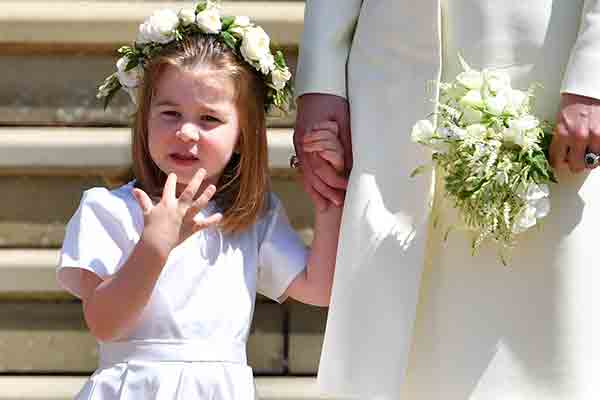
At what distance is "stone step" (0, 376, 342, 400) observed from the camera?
4.52 meters

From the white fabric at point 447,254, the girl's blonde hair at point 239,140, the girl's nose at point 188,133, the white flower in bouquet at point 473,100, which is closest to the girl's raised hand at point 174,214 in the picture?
the girl's nose at point 188,133

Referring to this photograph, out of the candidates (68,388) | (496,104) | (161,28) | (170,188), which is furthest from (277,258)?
(68,388)

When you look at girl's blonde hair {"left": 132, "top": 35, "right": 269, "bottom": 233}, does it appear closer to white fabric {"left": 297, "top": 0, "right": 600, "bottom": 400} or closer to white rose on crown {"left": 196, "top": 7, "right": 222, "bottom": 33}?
white rose on crown {"left": 196, "top": 7, "right": 222, "bottom": 33}

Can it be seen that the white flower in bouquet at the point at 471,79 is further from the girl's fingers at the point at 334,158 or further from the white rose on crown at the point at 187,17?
the white rose on crown at the point at 187,17

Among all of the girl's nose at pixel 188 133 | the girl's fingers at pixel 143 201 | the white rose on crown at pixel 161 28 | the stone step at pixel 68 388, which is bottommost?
the stone step at pixel 68 388

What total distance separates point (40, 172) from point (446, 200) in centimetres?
214

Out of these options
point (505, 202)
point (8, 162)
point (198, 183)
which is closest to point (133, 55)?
point (198, 183)

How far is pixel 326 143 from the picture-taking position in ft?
10.2

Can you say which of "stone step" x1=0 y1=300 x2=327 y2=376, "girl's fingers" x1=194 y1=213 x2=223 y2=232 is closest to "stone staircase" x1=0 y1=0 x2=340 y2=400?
"stone step" x1=0 y1=300 x2=327 y2=376

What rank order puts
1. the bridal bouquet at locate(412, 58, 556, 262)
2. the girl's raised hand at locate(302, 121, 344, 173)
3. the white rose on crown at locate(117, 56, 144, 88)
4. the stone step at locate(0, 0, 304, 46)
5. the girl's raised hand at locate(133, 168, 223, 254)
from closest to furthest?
the bridal bouquet at locate(412, 58, 556, 262)
the girl's raised hand at locate(133, 168, 223, 254)
the girl's raised hand at locate(302, 121, 344, 173)
the white rose on crown at locate(117, 56, 144, 88)
the stone step at locate(0, 0, 304, 46)

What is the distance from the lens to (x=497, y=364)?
116 inches

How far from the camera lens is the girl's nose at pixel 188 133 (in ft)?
10.3

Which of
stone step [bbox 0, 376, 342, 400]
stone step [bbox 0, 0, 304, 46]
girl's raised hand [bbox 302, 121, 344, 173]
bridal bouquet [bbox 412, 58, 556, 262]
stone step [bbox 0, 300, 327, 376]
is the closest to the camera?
bridal bouquet [bbox 412, 58, 556, 262]

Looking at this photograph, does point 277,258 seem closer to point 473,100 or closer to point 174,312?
point 174,312
